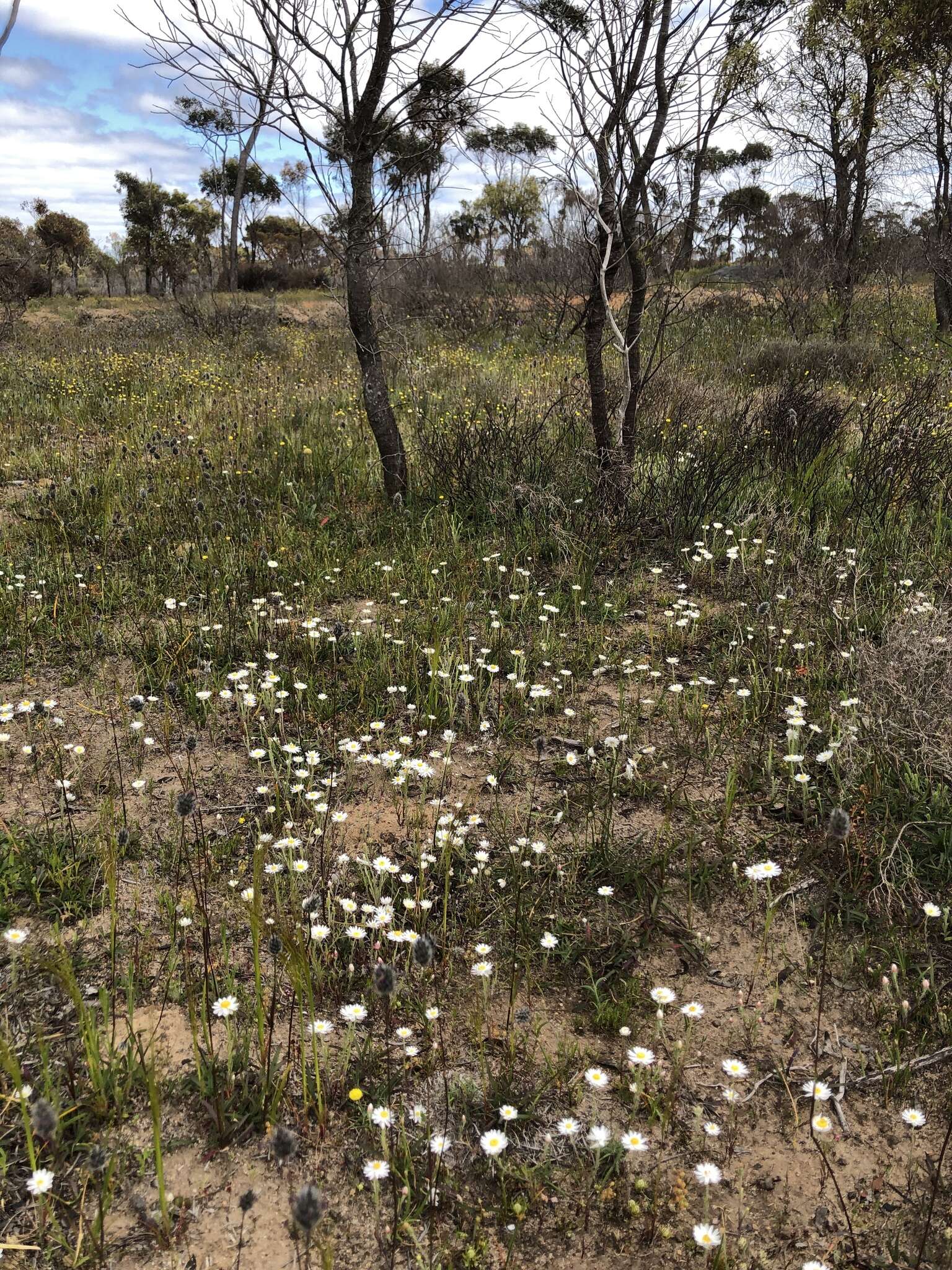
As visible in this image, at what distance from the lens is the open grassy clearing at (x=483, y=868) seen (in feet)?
6.03

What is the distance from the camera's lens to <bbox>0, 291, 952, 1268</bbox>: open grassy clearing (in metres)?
1.84

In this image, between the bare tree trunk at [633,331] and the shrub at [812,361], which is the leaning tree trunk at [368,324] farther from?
the shrub at [812,361]

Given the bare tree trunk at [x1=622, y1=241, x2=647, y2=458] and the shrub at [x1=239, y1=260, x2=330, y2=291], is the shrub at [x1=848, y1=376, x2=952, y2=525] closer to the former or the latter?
the bare tree trunk at [x1=622, y1=241, x2=647, y2=458]

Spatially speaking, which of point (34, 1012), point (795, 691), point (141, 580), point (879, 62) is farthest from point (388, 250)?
point (879, 62)

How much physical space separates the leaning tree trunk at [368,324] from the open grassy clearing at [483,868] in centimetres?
41

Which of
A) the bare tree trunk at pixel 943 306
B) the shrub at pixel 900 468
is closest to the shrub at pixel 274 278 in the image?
the bare tree trunk at pixel 943 306

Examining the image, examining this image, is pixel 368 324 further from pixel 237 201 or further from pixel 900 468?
pixel 237 201

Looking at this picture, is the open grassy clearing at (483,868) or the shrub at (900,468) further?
the shrub at (900,468)

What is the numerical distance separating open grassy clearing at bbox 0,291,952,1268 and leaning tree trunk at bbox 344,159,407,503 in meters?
0.41

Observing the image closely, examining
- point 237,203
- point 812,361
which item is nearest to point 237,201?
point 237,203

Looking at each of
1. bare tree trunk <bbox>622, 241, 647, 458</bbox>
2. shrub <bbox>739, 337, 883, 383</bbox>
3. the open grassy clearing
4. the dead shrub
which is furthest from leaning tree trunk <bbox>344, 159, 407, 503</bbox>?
shrub <bbox>739, 337, 883, 383</bbox>

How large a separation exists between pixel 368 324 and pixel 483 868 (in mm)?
4324

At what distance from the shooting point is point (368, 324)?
568cm

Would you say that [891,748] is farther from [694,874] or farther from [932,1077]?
[932,1077]
